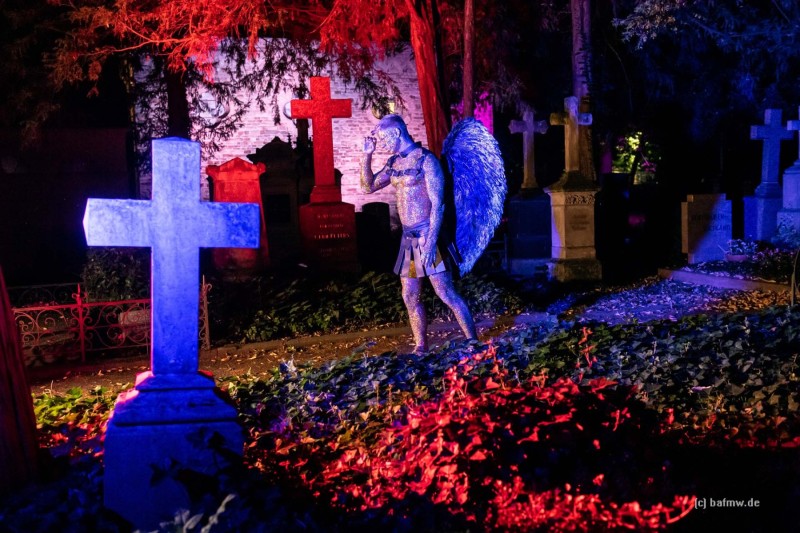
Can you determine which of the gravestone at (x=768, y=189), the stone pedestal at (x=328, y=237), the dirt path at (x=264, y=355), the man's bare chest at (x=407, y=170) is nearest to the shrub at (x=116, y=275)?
the dirt path at (x=264, y=355)

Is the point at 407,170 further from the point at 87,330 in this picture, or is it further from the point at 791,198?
the point at 791,198

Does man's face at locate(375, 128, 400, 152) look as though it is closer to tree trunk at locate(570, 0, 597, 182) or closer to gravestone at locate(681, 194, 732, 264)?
gravestone at locate(681, 194, 732, 264)

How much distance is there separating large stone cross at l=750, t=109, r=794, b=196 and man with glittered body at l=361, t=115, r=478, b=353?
41.0 feet

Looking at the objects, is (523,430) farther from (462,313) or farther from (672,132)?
(672,132)

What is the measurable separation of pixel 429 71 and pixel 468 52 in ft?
2.76

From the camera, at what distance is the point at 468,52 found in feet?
48.1

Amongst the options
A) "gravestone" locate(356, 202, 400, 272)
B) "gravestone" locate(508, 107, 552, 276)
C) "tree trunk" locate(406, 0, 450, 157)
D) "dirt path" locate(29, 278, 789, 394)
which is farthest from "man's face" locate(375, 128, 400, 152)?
"gravestone" locate(356, 202, 400, 272)

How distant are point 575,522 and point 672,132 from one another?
95.5 feet

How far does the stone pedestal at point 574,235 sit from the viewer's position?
15.4m

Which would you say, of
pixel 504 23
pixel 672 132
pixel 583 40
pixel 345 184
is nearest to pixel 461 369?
pixel 504 23

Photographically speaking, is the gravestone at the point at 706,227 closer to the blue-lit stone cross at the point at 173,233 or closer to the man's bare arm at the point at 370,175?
the man's bare arm at the point at 370,175

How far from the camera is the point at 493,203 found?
7.40 meters

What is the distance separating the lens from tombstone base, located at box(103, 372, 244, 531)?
403 cm

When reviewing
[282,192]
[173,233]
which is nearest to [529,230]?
[282,192]
